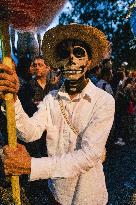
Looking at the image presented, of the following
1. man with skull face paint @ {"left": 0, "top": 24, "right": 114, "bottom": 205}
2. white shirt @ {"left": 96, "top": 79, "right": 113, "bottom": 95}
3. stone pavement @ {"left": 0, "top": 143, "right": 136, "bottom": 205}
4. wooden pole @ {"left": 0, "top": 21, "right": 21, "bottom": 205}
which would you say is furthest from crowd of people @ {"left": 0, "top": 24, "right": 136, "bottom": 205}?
white shirt @ {"left": 96, "top": 79, "right": 113, "bottom": 95}

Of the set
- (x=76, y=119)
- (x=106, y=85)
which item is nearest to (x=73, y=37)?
(x=76, y=119)

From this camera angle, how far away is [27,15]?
2.19 metres

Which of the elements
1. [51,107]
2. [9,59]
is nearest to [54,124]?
[51,107]

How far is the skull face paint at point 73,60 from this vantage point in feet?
9.88

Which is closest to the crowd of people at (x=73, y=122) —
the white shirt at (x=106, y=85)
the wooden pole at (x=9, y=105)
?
the wooden pole at (x=9, y=105)

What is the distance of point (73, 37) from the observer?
3105 millimetres

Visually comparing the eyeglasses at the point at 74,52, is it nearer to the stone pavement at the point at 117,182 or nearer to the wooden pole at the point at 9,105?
the wooden pole at the point at 9,105

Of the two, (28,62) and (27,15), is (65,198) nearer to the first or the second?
(27,15)

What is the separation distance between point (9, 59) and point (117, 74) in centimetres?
829

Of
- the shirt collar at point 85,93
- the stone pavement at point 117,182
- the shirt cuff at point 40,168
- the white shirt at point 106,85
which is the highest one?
the shirt collar at point 85,93

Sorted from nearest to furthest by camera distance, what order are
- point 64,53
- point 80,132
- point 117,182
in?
1. point 80,132
2. point 64,53
3. point 117,182

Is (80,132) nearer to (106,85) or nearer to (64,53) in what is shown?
(64,53)

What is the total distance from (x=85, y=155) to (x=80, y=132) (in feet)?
1.19

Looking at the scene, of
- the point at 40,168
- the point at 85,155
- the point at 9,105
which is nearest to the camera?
the point at 9,105
